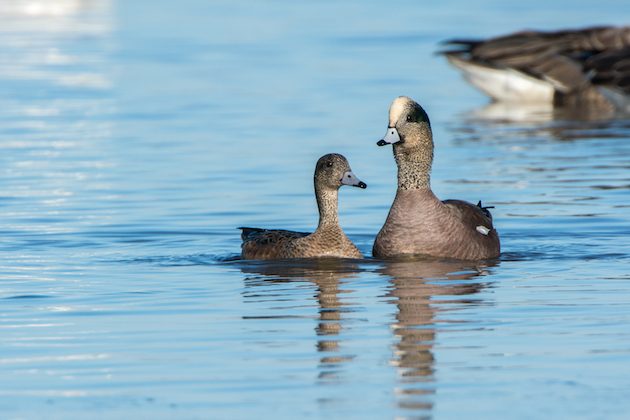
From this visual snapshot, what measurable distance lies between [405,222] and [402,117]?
0.90 m

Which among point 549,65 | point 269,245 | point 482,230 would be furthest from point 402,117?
point 549,65

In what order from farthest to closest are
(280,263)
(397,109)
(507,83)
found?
1. (507,83)
2. (280,263)
3. (397,109)

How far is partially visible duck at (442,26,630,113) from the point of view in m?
27.0

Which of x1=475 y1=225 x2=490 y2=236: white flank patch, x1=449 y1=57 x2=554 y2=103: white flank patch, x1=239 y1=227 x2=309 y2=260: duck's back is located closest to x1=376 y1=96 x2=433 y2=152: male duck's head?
x1=475 y1=225 x2=490 y2=236: white flank patch

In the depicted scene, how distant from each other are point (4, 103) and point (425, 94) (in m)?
7.13

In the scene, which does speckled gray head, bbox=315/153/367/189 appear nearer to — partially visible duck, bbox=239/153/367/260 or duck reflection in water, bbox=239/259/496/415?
partially visible duck, bbox=239/153/367/260

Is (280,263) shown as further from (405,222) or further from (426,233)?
(426,233)

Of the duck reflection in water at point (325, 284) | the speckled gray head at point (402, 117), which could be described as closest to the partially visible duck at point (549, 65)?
the speckled gray head at point (402, 117)

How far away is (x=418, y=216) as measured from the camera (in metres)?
14.2

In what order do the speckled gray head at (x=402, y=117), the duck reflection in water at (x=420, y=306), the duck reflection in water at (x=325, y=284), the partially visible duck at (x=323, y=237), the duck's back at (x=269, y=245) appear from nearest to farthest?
the duck reflection in water at (x=420, y=306)
the duck reflection in water at (x=325, y=284)
the speckled gray head at (x=402, y=117)
the partially visible duck at (x=323, y=237)
the duck's back at (x=269, y=245)

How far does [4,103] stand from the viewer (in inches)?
1085

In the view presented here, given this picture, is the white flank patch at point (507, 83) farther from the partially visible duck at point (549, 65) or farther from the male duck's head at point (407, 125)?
the male duck's head at point (407, 125)

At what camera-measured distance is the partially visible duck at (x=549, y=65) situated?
2703 cm

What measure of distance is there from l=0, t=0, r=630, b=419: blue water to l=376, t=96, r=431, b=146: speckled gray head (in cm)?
111
